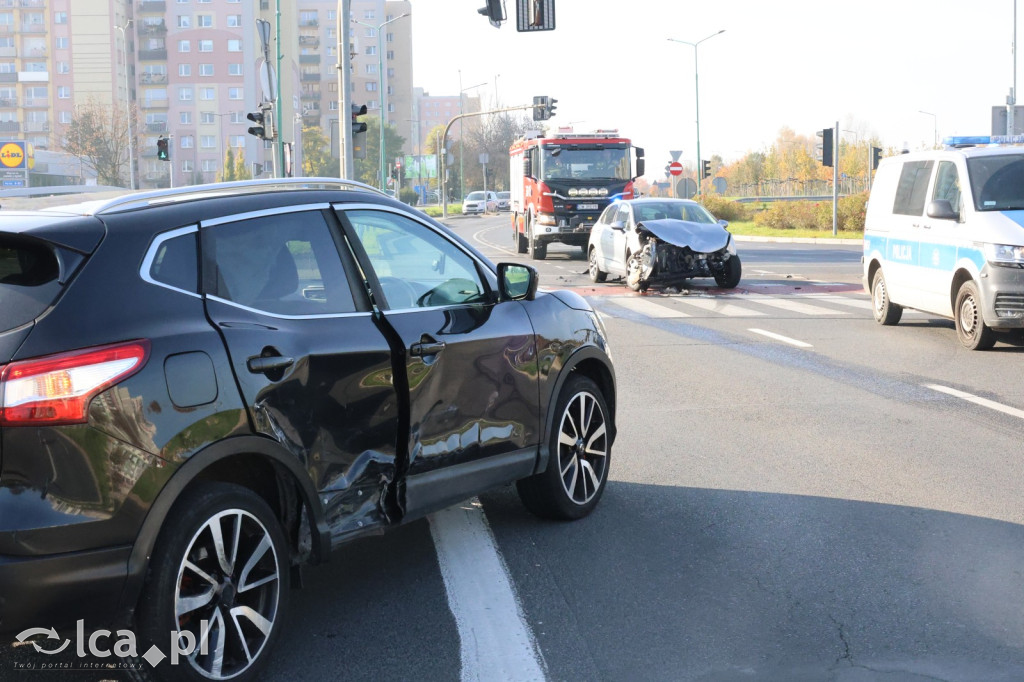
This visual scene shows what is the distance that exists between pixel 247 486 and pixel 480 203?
85.9 meters

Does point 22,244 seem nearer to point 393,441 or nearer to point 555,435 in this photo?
point 393,441

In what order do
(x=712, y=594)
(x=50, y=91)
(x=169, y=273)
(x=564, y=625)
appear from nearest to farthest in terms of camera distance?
(x=169, y=273) → (x=564, y=625) → (x=712, y=594) → (x=50, y=91)

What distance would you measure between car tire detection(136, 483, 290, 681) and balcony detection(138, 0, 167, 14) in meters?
128

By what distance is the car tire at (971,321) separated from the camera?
12414mm

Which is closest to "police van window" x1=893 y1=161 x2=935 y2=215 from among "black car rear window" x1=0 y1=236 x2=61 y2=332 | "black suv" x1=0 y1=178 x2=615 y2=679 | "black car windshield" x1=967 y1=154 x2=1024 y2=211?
"black car windshield" x1=967 y1=154 x2=1024 y2=211

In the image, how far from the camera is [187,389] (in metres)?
3.74

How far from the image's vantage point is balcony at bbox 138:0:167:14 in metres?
123

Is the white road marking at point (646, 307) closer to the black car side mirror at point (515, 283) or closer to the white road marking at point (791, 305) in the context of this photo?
the white road marking at point (791, 305)

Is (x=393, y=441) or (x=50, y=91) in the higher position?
(x=50, y=91)

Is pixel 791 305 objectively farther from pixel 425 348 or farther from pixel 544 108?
pixel 544 108

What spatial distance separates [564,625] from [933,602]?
1444 mm

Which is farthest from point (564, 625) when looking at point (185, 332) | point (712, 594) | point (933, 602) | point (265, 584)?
point (185, 332)

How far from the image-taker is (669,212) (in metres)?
21.7

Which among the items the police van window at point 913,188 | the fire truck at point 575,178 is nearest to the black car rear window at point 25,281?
the police van window at point 913,188
